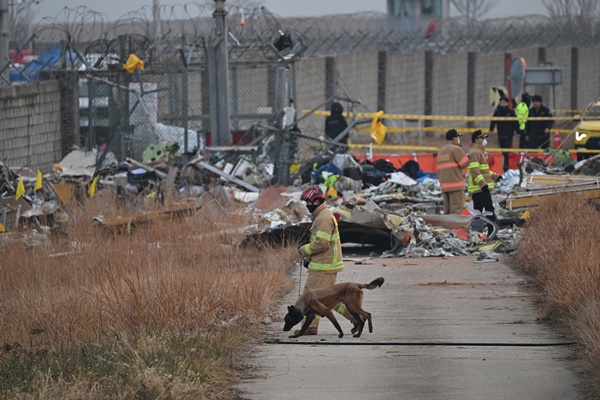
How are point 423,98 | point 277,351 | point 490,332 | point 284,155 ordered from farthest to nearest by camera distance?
point 423,98 < point 284,155 < point 490,332 < point 277,351

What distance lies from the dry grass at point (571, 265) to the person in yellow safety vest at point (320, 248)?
1.94m

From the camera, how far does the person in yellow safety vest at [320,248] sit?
9.52 metres

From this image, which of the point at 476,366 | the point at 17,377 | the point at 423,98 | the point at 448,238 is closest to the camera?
the point at 17,377

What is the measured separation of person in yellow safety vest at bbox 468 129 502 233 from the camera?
16.6m

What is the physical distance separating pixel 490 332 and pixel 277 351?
187 cm

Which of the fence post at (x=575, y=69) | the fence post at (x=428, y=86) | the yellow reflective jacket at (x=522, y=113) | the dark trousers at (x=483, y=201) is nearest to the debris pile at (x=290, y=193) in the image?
the dark trousers at (x=483, y=201)

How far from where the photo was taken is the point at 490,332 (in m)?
9.35

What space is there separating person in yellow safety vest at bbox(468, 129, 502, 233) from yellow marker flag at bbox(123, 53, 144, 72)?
6.89m

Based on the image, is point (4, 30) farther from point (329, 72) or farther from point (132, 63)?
point (329, 72)

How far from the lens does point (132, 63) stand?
20766 millimetres

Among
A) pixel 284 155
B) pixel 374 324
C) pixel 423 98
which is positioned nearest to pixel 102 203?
pixel 284 155

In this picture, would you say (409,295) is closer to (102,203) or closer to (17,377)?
(17,377)

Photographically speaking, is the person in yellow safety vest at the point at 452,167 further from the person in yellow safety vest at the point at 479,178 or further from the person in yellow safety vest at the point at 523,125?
the person in yellow safety vest at the point at 523,125

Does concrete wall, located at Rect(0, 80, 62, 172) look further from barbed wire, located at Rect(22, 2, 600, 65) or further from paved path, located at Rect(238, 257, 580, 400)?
paved path, located at Rect(238, 257, 580, 400)
